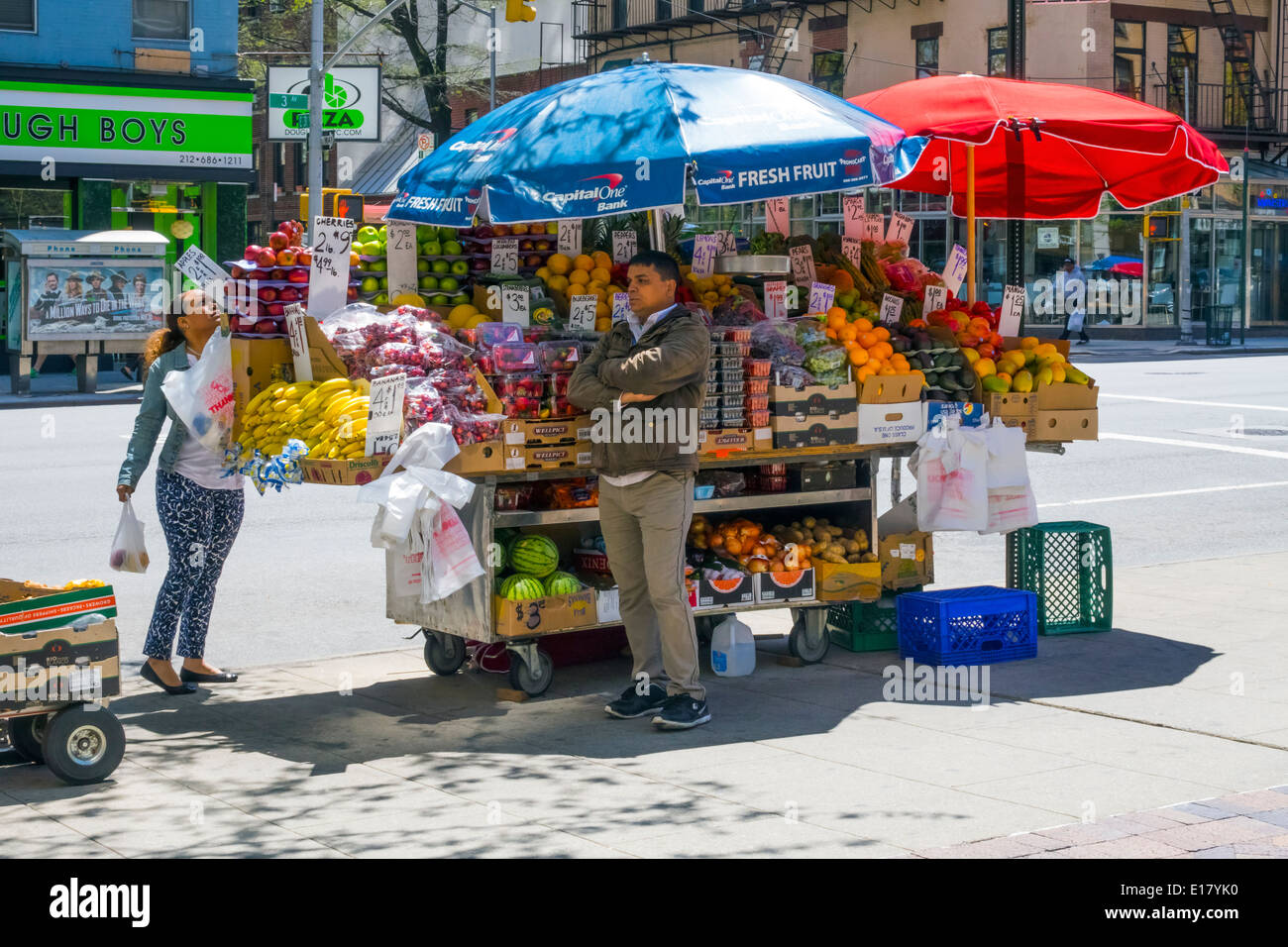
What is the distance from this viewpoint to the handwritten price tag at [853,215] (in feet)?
29.8

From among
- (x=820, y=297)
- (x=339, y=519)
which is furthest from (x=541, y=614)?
(x=339, y=519)

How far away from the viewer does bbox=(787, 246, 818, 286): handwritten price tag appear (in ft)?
28.6

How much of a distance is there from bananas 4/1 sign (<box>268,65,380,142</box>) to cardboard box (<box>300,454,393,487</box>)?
61.3 ft

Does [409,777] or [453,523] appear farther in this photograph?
[453,523]

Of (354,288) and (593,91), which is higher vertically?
(593,91)

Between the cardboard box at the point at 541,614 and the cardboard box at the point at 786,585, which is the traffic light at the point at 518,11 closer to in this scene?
the cardboard box at the point at 786,585

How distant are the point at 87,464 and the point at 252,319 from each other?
8283 millimetres

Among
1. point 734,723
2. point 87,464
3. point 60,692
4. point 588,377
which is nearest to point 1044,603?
point 734,723

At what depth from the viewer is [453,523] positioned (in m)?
6.96

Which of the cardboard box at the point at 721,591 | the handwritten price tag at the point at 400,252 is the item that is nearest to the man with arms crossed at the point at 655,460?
the cardboard box at the point at 721,591

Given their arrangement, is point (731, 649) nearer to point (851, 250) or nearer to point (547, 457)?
point (547, 457)

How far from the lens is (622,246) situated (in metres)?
8.63
